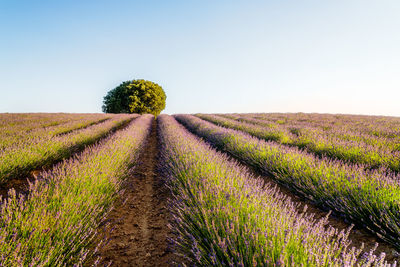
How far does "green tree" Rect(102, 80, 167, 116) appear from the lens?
3072 centimetres

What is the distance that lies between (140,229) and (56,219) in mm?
1103

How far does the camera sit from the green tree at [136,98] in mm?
30719

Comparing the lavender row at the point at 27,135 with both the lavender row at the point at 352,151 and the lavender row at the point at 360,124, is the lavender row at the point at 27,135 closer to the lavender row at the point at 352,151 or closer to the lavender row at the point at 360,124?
the lavender row at the point at 352,151

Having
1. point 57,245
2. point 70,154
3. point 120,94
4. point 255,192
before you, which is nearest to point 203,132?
point 70,154

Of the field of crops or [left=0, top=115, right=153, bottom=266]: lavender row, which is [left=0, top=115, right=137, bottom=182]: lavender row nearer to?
the field of crops

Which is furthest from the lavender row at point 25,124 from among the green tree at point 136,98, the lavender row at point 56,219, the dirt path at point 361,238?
the green tree at point 136,98

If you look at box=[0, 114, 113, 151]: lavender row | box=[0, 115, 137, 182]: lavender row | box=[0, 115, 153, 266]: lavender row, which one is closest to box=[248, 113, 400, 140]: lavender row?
box=[0, 115, 153, 266]: lavender row

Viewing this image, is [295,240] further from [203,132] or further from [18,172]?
[203,132]

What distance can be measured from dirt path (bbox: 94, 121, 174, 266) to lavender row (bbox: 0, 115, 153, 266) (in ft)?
0.81

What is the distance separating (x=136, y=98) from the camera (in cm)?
3005

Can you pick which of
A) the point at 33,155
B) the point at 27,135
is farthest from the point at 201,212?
the point at 27,135

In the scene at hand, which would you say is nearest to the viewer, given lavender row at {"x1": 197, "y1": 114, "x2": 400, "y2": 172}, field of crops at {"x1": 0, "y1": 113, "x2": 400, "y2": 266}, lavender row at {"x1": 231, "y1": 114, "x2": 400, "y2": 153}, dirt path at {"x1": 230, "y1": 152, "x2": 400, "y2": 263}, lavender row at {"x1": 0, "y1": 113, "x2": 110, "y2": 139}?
field of crops at {"x1": 0, "y1": 113, "x2": 400, "y2": 266}

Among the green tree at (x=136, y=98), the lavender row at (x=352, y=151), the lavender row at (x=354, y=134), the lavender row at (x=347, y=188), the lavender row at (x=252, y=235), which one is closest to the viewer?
the lavender row at (x=252, y=235)

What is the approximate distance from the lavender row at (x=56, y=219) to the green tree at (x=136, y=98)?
1130 inches
